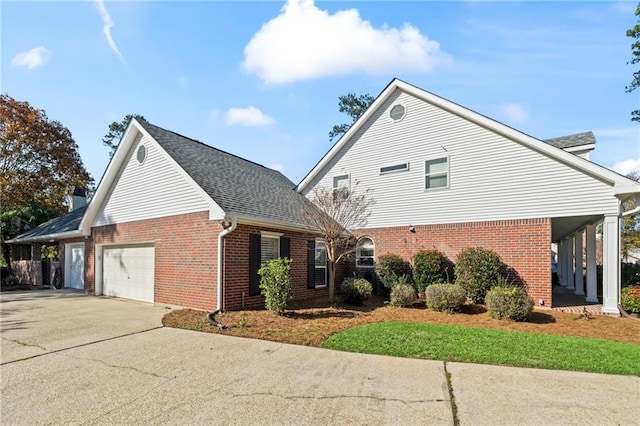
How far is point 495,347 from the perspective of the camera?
6.55 metres

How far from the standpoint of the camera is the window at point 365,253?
47.2 feet

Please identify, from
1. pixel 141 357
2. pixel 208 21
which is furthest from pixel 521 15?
pixel 141 357

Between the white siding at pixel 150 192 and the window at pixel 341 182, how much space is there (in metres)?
6.69

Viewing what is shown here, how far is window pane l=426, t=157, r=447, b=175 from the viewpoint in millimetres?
12938

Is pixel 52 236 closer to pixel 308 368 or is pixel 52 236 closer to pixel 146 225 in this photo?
pixel 146 225

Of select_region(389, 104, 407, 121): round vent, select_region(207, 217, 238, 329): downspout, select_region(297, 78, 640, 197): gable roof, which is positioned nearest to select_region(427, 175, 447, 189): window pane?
select_region(297, 78, 640, 197): gable roof

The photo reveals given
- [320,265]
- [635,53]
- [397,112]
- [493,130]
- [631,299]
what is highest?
[635,53]

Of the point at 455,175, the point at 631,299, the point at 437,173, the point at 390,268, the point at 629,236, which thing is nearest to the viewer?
the point at 631,299

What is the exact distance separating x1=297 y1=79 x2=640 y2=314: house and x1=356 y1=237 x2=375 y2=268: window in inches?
1.7

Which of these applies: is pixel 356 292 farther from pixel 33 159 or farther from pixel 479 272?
pixel 33 159

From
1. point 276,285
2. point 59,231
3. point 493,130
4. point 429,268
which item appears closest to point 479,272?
point 429,268

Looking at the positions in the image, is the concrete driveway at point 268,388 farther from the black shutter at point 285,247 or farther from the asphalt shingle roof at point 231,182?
the black shutter at point 285,247

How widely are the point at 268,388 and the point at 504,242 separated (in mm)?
9866

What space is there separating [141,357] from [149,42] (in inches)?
330
